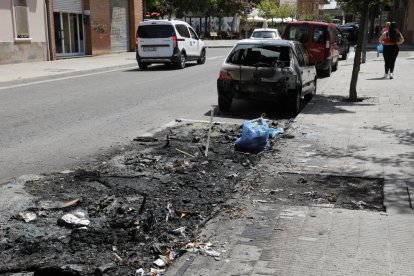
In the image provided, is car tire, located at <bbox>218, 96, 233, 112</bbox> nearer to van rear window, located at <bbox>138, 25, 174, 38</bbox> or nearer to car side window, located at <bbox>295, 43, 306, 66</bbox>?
car side window, located at <bbox>295, 43, 306, 66</bbox>

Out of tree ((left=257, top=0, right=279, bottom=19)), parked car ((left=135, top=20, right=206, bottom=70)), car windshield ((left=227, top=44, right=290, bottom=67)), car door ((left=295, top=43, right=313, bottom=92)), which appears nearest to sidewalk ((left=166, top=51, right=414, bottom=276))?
car windshield ((left=227, top=44, right=290, bottom=67))

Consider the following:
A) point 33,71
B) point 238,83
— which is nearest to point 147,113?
point 238,83

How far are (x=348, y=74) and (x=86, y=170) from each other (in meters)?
14.5

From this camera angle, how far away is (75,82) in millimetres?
16250

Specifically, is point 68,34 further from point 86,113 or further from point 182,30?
point 86,113

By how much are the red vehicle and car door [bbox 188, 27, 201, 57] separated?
5.22 metres

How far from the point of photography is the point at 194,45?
74.8 feet

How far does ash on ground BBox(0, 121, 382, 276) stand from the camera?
12.7 feet

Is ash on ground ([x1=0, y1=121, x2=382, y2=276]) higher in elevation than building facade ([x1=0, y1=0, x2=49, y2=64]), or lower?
lower

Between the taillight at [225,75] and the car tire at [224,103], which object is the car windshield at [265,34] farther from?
the taillight at [225,75]

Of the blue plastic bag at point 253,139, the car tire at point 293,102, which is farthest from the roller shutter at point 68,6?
the blue plastic bag at point 253,139

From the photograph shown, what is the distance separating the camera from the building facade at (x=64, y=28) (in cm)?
2203

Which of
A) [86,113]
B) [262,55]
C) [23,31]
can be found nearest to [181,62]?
[23,31]

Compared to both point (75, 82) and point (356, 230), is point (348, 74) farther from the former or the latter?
point (356, 230)
